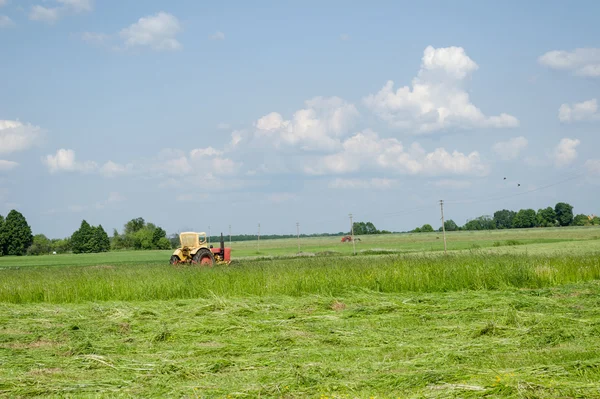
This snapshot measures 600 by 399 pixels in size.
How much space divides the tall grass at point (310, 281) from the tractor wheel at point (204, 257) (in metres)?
7.78

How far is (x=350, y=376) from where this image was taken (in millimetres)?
6730

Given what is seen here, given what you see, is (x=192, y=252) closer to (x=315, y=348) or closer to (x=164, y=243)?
(x=315, y=348)

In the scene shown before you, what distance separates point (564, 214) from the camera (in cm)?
12412

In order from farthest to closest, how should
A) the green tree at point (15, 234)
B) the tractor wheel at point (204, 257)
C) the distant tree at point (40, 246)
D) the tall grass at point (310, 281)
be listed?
the distant tree at point (40, 246)
the green tree at point (15, 234)
the tractor wheel at point (204, 257)
the tall grass at point (310, 281)

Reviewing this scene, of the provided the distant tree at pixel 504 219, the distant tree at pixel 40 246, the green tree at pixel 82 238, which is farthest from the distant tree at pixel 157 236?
the distant tree at pixel 504 219

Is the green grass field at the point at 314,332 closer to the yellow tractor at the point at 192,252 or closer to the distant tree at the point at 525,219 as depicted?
the yellow tractor at the point at 192,252

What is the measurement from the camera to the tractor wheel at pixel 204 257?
2559cm

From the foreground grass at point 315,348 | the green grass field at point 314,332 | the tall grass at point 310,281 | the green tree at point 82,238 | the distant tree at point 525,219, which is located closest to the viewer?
the foreground grass at point 315,348

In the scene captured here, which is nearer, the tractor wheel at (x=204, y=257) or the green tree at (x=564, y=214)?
the tractor wheel at (x=204, y=257)

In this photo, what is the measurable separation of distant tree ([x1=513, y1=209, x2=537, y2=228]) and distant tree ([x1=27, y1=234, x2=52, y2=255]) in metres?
94.3

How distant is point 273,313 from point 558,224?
125 meters

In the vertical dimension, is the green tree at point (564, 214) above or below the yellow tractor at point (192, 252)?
above

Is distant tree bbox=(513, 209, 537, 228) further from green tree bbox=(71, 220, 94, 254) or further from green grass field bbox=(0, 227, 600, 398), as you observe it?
A: green grass field bbox=(0, 227, 600, 398)

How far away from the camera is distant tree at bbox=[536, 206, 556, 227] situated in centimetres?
12406
